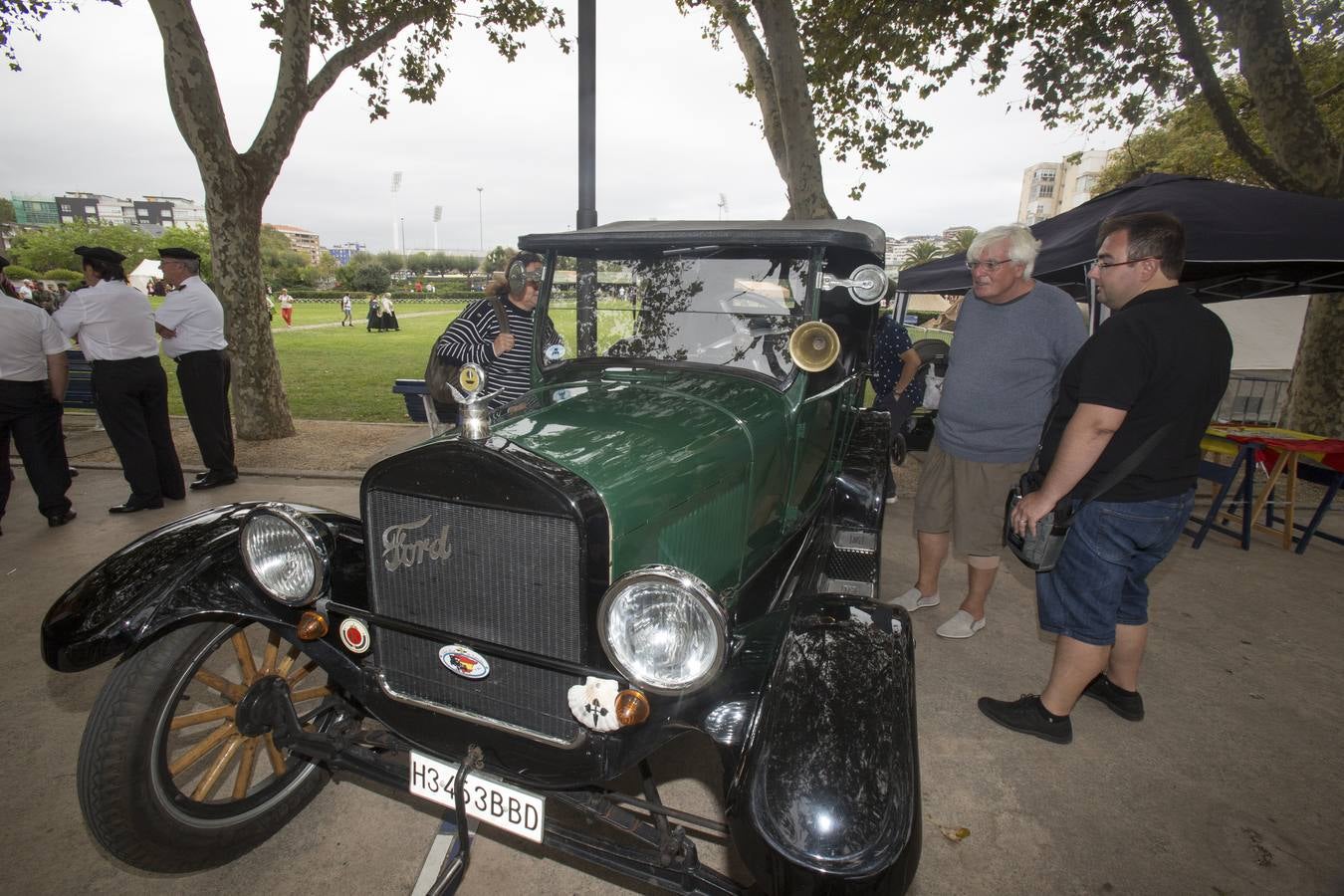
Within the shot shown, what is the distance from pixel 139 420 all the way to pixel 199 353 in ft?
2.40

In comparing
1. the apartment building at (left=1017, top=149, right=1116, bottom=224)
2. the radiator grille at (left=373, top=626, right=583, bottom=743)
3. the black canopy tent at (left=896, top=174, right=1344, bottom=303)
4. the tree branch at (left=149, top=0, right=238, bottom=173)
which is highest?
the apartment building at (left=1017, top=149, right=1116, bottom=224)

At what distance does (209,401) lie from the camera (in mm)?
5539

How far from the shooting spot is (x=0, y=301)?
171 inches

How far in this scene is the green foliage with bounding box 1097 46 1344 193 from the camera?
403 inches

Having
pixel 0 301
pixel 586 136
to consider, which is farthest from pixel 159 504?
pixel 586 136

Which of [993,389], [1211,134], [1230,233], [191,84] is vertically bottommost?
[993,389]

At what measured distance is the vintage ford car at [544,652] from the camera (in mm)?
1489

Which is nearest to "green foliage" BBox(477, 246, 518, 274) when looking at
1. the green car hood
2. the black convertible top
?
the black convertible top

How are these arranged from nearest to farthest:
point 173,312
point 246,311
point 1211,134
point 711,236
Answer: point 711,236 < point 173,312 < point 246,311 < point 1211,134

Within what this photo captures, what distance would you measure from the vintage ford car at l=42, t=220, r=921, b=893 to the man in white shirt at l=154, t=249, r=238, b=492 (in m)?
3.90

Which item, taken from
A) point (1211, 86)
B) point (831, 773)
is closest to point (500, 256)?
point (1211, 86)

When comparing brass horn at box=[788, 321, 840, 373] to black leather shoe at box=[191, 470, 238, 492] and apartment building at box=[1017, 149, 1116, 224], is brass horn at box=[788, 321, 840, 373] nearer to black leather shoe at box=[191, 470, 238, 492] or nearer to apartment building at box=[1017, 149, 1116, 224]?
black leather shoe at box=[191, 470, 238, 492]

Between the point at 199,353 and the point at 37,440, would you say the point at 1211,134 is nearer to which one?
the point at 199,353

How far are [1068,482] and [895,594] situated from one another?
6.44 feet
